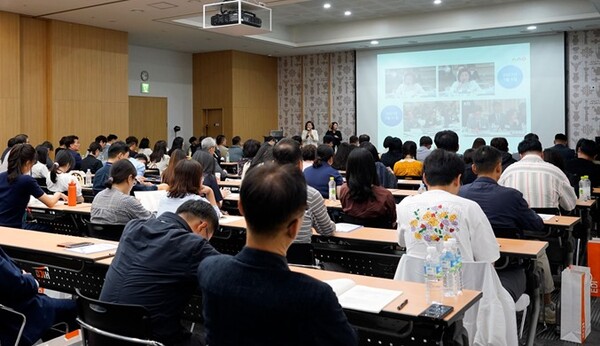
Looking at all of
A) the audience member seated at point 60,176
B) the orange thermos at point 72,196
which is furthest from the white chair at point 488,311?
the audience member seated at point 60,176

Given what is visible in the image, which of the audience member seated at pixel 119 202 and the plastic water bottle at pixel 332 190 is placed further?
the plastic water bottle at pixel 332 190

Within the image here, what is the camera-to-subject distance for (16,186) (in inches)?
181

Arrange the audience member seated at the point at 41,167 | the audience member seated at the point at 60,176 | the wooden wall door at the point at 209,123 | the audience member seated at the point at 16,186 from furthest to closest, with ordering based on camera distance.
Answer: the wooden wall door at the point at 209,123 → the audience member seated at the point at 41,167 → the audience member seated at the point at 60,176 → the audience member seated at the point at 16,186

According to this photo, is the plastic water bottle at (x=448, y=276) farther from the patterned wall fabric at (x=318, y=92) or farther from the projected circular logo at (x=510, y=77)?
the patterned wall fabric at (x=318, y=92)

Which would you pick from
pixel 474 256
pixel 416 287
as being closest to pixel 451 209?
pixel 474 256

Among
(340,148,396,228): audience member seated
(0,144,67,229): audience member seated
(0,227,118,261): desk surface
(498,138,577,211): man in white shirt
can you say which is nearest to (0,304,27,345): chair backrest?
(0,227,118,261): desk surface

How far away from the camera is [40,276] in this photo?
12.2ft

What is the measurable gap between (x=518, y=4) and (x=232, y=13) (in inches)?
267

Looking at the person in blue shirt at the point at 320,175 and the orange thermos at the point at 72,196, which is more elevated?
the person in blue shirt at the point at 320,175

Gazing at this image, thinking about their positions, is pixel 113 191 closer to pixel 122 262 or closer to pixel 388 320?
pixel 122 262

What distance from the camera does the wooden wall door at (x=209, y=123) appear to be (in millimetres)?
15539

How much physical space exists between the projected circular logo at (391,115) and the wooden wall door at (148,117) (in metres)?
5.78

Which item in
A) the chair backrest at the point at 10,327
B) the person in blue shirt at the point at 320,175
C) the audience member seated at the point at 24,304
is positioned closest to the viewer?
the audience member seated at the point at 24,304

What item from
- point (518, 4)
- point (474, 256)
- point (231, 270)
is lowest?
point (474, 256)
